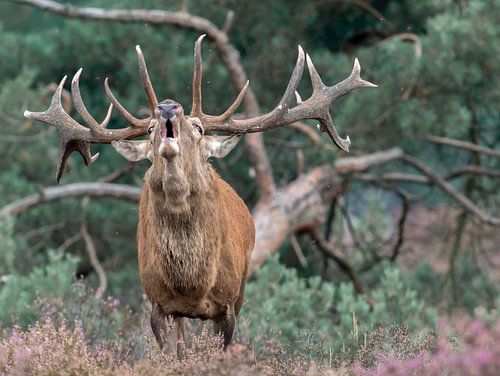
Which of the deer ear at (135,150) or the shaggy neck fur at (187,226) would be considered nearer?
the shaggy neck fur at (187,226)

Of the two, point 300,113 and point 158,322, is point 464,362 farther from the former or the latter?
point 300,113

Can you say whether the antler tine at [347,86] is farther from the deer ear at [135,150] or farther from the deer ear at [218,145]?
the deer ear at [135,150]

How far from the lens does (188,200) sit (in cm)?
616

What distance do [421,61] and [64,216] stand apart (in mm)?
4623

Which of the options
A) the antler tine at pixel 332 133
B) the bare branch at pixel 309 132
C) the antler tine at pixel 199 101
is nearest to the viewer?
the antler tine at pixel 199 101

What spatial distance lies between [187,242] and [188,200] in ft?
0.83

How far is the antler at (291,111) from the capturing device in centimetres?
655

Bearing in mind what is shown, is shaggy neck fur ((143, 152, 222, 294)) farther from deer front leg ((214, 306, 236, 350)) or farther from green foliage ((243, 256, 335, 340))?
green foliage ((243, 256, 335, 340))

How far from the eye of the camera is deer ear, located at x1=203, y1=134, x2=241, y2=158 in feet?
20.8

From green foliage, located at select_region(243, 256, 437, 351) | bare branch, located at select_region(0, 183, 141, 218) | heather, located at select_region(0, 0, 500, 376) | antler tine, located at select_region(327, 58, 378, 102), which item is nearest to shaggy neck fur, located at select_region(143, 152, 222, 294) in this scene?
antler tine, located at select_region(327, 58, 378, 102)

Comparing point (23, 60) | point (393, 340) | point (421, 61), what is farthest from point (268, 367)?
point (23, 60)

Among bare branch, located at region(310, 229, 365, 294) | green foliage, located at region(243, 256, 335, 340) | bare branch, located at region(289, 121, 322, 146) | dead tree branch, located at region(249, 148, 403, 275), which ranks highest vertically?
bare branch, located at region(289, 121, 322, 146)

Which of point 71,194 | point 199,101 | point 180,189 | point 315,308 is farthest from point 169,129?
point 71,194

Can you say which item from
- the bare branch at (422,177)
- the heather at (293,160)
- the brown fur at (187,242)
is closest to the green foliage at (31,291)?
the heather at (293,160)
